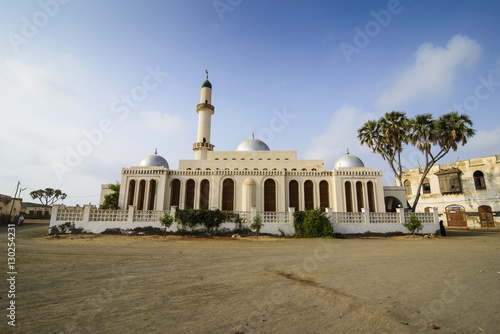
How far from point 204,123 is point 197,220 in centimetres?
1769

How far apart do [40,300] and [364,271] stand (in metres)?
7.06

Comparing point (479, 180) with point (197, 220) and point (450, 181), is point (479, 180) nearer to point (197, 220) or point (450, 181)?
point (450, 181)

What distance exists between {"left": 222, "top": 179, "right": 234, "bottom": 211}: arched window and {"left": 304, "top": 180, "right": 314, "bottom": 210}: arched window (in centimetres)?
717

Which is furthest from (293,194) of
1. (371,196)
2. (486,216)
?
(486,216)

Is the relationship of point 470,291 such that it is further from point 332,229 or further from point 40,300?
point 332,229

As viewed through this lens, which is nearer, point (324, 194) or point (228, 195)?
point (228, 195)

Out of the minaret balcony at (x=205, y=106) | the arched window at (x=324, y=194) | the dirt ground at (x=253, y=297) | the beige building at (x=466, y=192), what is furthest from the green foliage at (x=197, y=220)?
the beige building at (x=466, y=192)

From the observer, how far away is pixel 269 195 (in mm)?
25453

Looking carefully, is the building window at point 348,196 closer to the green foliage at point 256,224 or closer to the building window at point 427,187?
the green foliage at point 256,224

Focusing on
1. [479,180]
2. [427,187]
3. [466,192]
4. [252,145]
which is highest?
[252,145]

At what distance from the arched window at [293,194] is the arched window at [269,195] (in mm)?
1563

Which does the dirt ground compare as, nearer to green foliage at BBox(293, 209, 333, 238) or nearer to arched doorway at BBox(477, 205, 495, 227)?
green foliage at BBox(293, 209, 333, 238)

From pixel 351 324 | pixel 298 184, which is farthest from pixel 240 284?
pixel 298 184

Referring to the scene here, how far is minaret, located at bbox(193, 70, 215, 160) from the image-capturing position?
3142 cm
